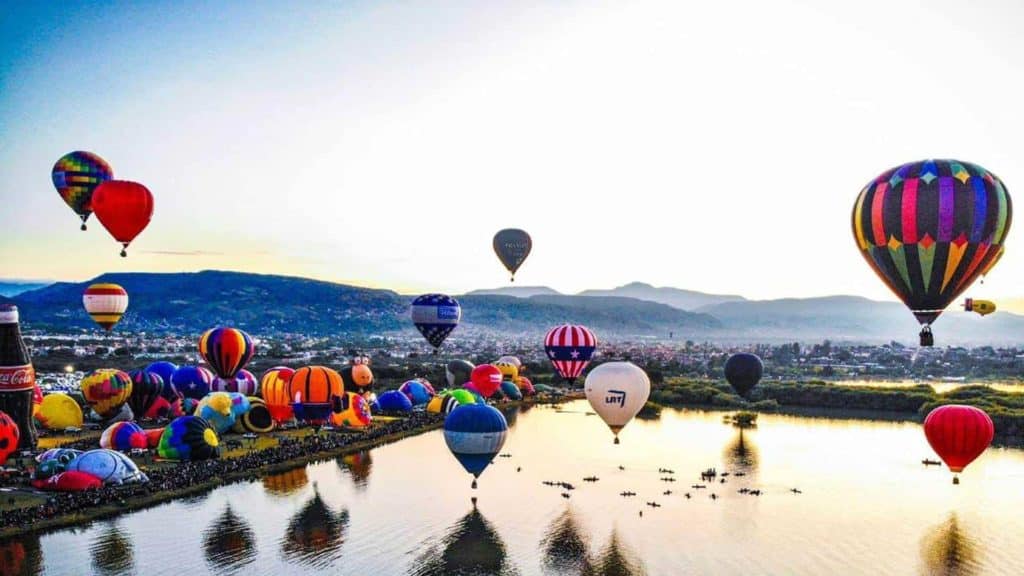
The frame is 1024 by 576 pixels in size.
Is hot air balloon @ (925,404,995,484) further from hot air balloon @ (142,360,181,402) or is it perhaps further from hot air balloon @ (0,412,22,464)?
hot air balloon @ (142,360,181,402)

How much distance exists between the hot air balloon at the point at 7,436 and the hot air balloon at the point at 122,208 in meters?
7.88

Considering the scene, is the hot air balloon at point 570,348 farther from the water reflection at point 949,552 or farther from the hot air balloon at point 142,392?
the water reflection at point 949,552

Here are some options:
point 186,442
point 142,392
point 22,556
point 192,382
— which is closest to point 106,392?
point 142,392

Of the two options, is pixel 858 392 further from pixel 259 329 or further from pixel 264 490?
pixel 259 329

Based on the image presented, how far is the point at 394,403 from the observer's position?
3809 cm

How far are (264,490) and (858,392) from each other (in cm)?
3310

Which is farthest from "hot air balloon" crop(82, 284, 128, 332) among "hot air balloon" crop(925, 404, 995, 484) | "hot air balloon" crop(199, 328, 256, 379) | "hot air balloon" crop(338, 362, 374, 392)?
"hot air balloon" crop(925, 404, 995, 484)

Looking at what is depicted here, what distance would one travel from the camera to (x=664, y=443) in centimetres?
3247

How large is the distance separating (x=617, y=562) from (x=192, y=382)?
24.6 meters

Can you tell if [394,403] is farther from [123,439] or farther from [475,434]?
[475,434]

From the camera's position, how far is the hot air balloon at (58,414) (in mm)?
31375

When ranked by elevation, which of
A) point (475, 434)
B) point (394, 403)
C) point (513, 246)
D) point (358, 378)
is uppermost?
point (513, 246)

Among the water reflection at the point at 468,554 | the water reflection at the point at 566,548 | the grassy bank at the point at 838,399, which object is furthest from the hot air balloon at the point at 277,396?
the grassy bank at the point at 838,399

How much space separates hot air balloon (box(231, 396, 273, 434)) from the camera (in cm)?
3084
